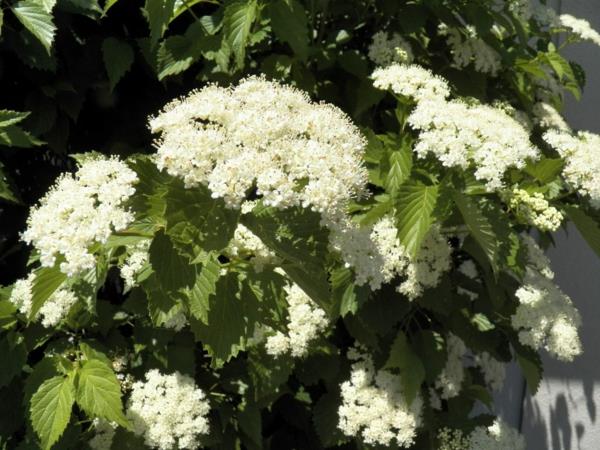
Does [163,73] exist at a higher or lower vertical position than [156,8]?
lower

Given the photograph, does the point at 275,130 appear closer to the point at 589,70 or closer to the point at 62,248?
the point at 62,248

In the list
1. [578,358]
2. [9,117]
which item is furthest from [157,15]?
[578,358]

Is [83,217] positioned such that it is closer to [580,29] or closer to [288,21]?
[288,21]

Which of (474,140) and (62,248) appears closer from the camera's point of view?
(62,248)

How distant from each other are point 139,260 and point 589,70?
2.47 metres

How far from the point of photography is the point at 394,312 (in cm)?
208

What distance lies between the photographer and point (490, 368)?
9.07ft

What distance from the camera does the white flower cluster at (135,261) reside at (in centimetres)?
171

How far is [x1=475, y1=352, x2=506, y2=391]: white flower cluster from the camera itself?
108 inches

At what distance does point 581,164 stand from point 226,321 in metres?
1.12

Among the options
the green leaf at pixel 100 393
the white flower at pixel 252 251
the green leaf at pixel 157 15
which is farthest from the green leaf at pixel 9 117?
the white flower at pixel 252 251

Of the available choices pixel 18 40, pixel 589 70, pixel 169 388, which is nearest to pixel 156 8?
pixel 18 40

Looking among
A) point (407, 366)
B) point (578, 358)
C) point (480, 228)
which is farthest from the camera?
point (578, 358)

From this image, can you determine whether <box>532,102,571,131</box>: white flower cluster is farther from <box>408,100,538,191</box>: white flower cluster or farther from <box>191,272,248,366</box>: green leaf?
<box>191,272,248,366</box>: green leaf
